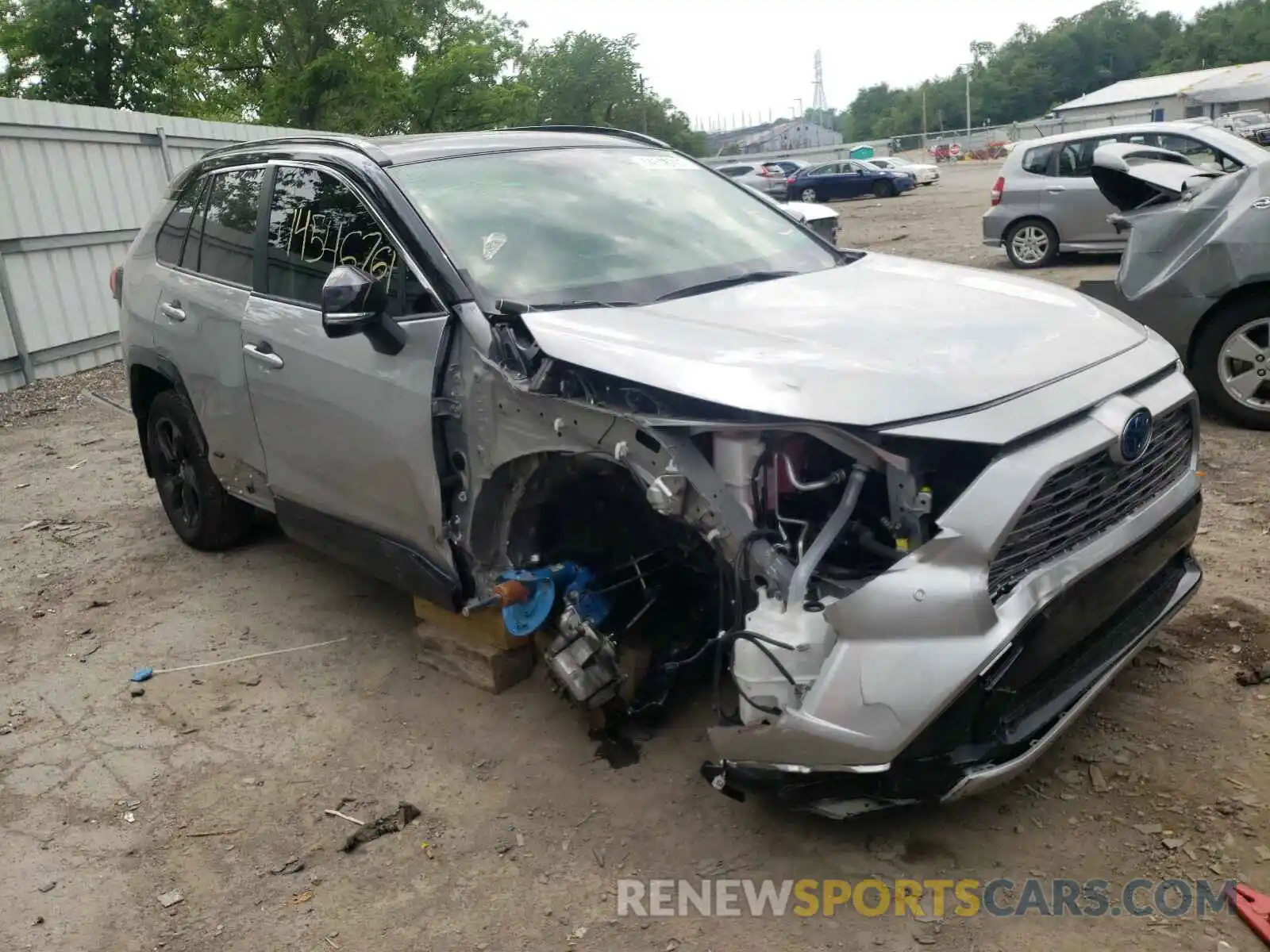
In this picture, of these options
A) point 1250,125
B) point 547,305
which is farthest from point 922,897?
point 1250,125

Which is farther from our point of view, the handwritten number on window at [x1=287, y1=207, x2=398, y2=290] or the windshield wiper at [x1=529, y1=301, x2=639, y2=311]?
the handwritten number on window at [x1=287, y1=207, x2=398, y2=290]

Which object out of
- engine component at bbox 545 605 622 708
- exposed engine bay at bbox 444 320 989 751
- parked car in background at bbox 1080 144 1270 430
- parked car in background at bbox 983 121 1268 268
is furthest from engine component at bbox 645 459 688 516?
parked car in background at bbox 983 121 1268 268

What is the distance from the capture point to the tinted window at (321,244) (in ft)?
11.4

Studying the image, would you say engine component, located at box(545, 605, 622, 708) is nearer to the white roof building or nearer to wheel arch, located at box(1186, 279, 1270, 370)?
wheel arch, located at box(1186, 279, 1270, 370)

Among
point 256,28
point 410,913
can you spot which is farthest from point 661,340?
point 256,28

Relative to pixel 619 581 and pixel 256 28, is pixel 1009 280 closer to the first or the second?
pixel 619 581

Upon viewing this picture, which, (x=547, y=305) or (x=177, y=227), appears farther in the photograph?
(x=177, y=227)

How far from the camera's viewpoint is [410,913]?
277cm

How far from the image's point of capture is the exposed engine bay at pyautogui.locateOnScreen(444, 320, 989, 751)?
8.14 ft

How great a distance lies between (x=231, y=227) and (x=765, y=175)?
33192 millimetres

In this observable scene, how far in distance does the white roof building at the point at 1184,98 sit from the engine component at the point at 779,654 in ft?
137

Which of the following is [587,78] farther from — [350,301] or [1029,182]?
[350,301]

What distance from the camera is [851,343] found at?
9.00 ft

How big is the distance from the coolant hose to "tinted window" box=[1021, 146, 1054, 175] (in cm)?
1154
